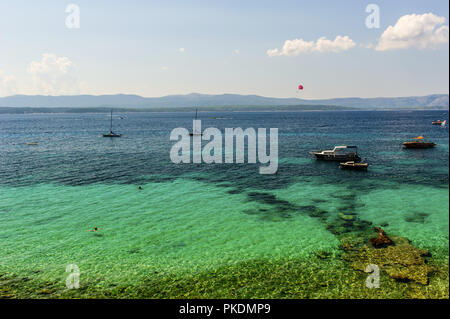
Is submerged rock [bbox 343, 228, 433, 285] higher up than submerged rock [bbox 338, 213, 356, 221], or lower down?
lower down

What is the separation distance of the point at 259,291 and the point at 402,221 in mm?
20211

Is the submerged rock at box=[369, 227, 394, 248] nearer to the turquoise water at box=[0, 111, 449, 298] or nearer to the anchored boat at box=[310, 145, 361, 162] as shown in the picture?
the turquoise water at box=[0, 111, 449, 298]

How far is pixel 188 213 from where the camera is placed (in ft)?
114

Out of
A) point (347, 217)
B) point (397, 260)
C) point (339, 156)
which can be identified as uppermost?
point (339, 156)

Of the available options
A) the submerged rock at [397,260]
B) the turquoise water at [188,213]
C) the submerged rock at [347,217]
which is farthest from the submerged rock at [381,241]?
the submerged rock at [347,217]

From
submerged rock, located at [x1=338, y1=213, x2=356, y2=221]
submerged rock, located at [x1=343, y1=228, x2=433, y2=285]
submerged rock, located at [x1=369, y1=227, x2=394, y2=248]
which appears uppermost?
submerged rock, located at [x1=338, y1=213, x2=356, y2=221]

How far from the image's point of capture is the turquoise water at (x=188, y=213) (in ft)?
80.2

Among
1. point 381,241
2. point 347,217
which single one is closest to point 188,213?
point 347,217

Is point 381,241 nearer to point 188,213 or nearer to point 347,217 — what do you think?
point 347,217

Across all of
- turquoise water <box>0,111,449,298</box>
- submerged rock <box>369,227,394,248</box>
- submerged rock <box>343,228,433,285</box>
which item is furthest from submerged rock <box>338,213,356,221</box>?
submerged rock <box>343,228,433,285</box>

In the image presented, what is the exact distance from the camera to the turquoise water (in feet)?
80.2

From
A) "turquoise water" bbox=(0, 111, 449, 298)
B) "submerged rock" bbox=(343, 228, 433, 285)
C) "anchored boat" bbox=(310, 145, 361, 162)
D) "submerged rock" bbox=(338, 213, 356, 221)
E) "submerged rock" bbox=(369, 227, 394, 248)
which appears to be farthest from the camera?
"anchored boat" bbox=(310, 145, 361, 162)

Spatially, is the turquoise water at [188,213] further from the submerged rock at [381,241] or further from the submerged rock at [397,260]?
the submerged rock at [381,241]
